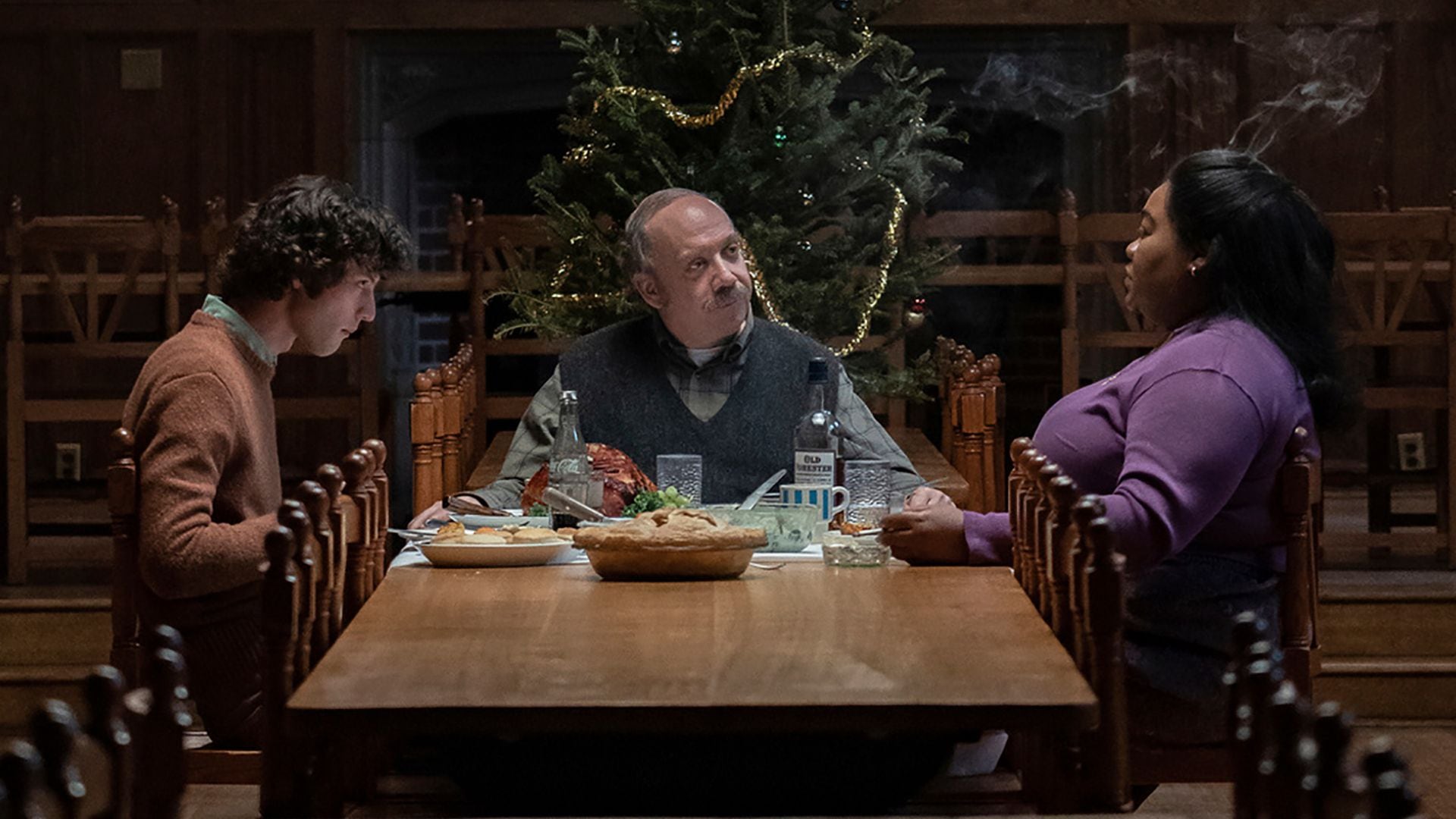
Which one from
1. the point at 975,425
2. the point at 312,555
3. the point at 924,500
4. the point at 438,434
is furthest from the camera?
the point at 975,425

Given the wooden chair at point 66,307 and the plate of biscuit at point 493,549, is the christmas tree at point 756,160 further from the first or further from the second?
the plate of biscuit at point 493,549

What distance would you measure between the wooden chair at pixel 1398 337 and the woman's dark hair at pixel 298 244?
3.39 meters

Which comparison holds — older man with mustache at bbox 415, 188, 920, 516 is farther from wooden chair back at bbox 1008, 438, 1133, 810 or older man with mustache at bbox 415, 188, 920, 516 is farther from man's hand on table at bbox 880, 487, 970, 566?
wooden chair back at bbox 1008, 438, 1133, 810

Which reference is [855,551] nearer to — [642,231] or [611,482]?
[611,482]

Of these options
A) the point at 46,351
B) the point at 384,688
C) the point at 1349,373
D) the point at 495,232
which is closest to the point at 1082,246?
the point at 495,232

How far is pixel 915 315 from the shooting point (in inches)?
225

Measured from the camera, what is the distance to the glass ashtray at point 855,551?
266 cm

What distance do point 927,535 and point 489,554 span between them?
63 cm

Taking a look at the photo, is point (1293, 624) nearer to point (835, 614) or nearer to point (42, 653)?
point (835, 614)

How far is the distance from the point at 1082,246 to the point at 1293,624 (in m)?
5.03

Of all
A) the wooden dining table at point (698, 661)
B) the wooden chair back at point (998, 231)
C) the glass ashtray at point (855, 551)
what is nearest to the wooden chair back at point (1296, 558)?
the wooden dining table at point (698, 661)

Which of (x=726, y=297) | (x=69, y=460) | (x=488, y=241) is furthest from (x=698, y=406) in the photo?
(x=69, y=460)

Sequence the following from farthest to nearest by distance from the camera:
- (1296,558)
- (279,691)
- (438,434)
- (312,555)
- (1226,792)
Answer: (1226,792) < (438,434) < (1296,558) < (312,555) < (279,691)

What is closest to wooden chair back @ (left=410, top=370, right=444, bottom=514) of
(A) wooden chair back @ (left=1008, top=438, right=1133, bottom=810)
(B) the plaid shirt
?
(B) the plaid shirt
